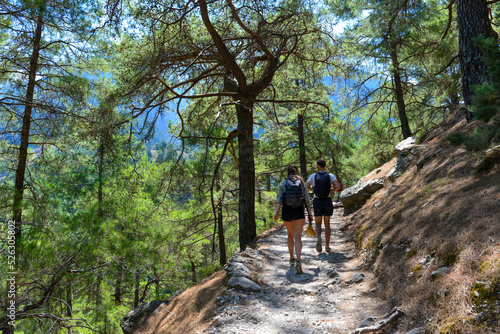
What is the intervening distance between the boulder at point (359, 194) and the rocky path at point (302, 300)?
4559 millimetres

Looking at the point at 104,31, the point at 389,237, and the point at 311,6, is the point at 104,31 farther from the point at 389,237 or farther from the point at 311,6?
the point at 389,237

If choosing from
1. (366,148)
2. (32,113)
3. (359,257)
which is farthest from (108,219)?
(366,148)

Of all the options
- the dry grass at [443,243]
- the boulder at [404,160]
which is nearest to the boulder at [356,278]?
the dry grass at [443,243]

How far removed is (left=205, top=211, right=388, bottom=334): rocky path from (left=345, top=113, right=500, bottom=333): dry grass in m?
0.35

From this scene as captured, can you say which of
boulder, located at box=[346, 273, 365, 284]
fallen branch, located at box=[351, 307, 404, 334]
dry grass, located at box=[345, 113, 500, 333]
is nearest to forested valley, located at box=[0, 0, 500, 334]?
dry grass, located at box=[345, 113, 500, 333]

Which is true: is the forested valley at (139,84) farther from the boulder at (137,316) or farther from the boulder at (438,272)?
the boulder at (438,272)

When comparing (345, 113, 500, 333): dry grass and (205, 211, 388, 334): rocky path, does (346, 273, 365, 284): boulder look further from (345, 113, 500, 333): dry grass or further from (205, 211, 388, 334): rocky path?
(345, 113, 500, 333): dry grass

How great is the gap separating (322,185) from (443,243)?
3.11m

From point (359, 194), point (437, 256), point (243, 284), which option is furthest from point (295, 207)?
point (359, 194)

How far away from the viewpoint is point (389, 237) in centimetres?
473

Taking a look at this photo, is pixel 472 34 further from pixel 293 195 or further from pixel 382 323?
pixel 382 323

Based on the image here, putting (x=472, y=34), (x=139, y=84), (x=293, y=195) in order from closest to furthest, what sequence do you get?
1. (x=293, y=195)
2. (x=472, y=34)
3. (x=139, y=84)

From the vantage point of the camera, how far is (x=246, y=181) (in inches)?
293

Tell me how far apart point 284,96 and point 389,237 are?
600 cm
